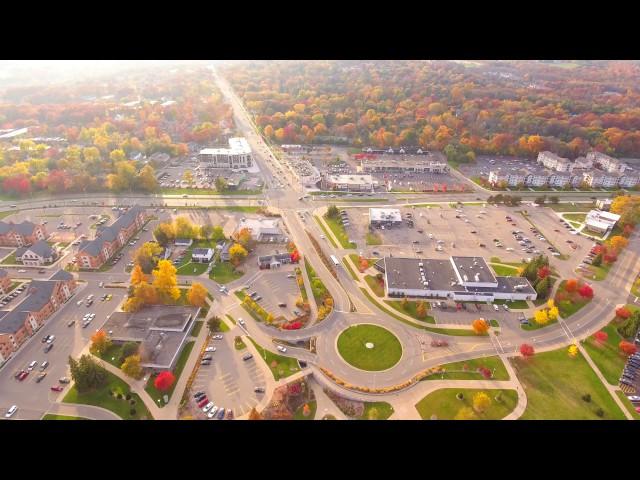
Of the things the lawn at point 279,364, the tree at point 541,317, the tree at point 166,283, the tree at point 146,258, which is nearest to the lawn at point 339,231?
the lawn at point 279,364

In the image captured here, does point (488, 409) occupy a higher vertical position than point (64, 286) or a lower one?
lower

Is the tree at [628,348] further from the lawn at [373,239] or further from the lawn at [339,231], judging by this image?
the lawn at [339,231]

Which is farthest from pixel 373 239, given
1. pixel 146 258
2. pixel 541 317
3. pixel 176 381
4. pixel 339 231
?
pixel 176 381

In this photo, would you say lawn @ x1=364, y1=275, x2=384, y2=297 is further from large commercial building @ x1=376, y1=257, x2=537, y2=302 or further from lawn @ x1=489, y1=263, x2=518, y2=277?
lawn @ x1=489, y1=263, x2=518, y2=277

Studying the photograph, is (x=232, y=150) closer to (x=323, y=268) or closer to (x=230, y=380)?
(x=323, y=268)

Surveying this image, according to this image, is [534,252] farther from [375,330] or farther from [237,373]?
[237,373]

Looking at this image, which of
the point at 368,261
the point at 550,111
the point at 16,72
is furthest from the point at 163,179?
the point at 16,72
